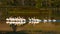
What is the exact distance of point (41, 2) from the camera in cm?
291

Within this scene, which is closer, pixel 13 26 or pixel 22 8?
pixel 13 26

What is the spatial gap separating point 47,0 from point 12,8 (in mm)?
667

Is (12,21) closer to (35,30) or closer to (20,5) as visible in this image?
(35,30)

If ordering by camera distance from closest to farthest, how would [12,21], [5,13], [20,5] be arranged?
[12,21] < [5,13] < [20,5]

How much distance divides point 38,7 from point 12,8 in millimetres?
432

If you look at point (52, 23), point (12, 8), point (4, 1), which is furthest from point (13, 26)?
point (4, 1)

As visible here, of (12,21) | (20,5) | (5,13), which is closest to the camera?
(12,21)

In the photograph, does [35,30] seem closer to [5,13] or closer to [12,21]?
[12,21]

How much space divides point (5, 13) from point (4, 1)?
1.22 ft

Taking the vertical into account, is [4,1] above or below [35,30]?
above

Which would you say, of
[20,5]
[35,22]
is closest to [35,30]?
[35,22]

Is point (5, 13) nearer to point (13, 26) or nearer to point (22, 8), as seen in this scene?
point (22, 8)

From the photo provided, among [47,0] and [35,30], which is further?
[47,0]

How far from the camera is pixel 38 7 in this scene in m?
2.79
